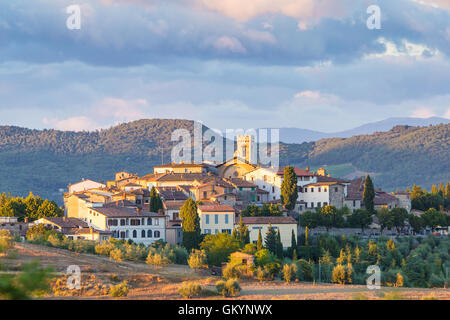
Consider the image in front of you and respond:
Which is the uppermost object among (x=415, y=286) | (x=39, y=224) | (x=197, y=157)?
(x=197, y=157)

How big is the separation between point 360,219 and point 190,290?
3142cm

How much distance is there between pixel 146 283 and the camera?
47.3 meters

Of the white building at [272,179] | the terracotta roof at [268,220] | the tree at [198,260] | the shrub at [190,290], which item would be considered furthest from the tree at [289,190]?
the shrub at [190,290]

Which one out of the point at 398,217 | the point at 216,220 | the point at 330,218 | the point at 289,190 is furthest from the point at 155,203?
the point at 398,217

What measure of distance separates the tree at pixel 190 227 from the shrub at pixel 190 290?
17.7m

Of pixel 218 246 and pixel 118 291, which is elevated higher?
pixel 218 246

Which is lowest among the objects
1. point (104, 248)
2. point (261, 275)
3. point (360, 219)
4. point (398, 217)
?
point (261, 275)

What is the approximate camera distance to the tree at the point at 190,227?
6322 centimetres

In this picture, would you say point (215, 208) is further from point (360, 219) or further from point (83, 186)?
point (83, 186)

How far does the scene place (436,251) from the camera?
6894 centimetres
